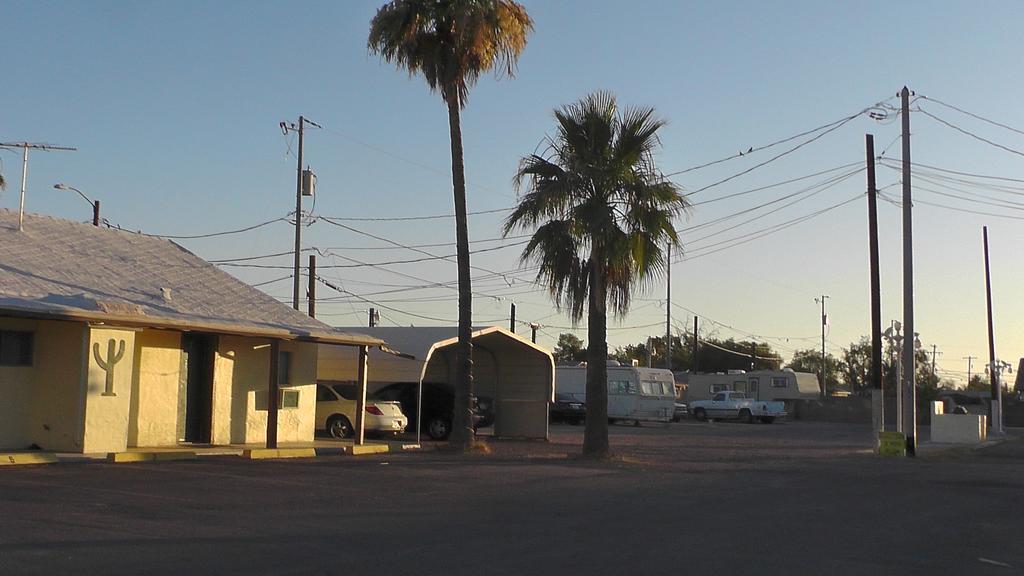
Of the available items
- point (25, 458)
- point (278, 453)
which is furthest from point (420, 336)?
point (25, 458)

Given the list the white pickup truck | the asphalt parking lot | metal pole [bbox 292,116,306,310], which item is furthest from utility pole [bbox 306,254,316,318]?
the white pickup truck

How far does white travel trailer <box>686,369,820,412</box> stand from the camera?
6438 centimetres

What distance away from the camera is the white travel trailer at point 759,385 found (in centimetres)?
6438

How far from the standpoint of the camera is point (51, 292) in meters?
20.3

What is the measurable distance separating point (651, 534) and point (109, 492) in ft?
24.5

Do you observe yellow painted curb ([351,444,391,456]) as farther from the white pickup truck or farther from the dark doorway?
the white pickup truck

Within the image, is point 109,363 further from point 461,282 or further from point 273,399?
point 461,282

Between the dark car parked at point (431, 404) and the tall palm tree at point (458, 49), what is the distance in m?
4.85

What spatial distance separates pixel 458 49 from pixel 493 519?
15.0m

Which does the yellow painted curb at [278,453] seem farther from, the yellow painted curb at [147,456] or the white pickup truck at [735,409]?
the white pickup truck at [735,409]

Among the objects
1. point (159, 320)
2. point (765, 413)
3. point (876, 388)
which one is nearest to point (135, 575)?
point (159, 320)

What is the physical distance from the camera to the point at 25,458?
1861cm

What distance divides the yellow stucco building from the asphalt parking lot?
2071 millimetres

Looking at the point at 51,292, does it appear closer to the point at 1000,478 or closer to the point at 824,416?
the point at 1000,478
